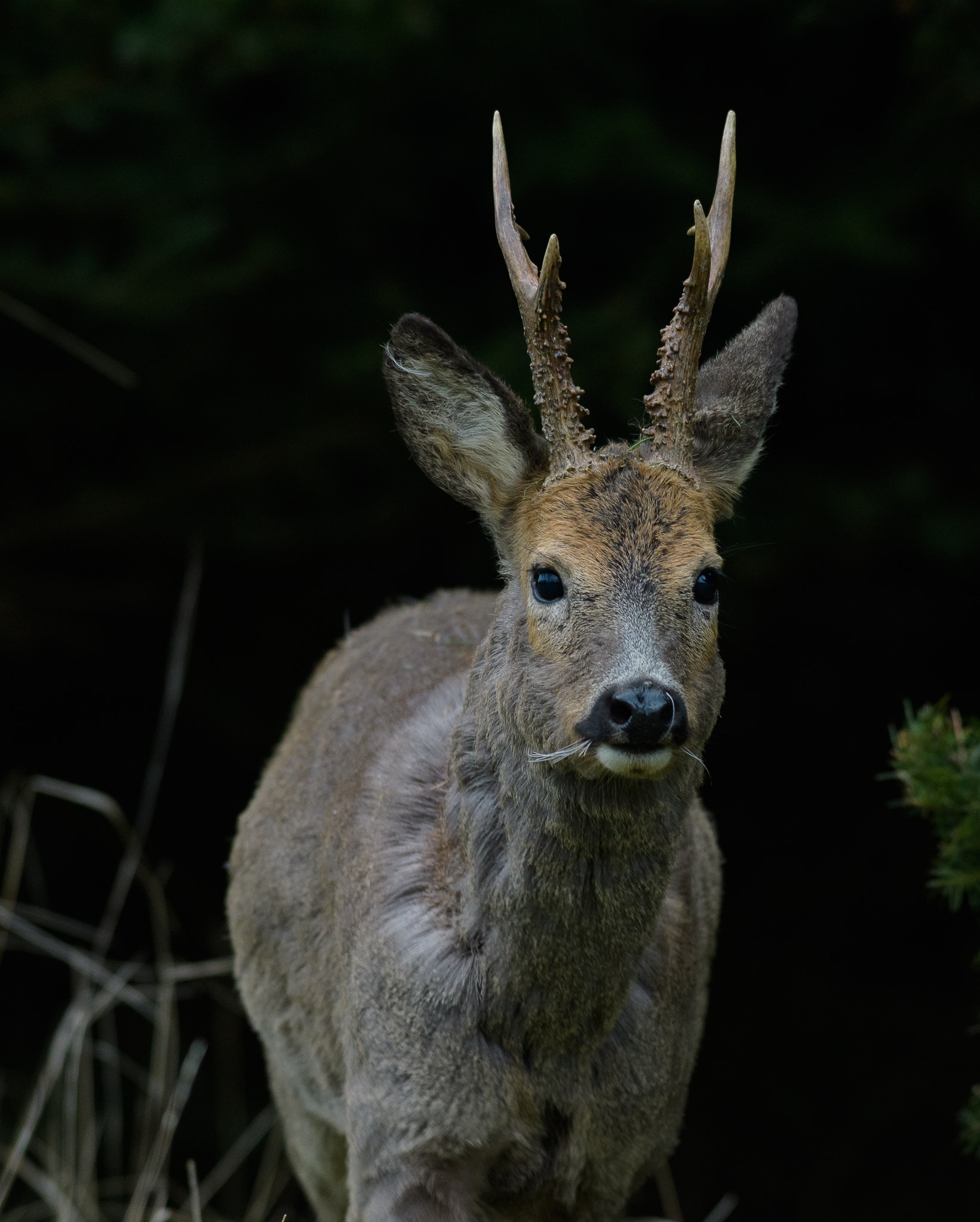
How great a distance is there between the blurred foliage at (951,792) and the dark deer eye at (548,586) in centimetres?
129

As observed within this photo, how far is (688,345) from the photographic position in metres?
3.48

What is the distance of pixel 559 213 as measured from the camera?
22.5 ft

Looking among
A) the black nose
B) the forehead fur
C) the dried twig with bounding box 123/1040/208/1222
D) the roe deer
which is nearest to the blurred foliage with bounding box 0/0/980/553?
the roe deer

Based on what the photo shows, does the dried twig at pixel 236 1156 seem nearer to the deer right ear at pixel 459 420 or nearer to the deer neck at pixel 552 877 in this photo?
the deer neck at pixel 552 877

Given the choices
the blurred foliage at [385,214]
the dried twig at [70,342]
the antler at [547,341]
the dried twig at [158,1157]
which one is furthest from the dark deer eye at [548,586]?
the blurred foliage at [385,214]

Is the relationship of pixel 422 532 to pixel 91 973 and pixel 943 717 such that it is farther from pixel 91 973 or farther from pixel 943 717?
pixel 943 717

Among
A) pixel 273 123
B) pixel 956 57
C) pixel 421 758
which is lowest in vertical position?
pixel 421 758

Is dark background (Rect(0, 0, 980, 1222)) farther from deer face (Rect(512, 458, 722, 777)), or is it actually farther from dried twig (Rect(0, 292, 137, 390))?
deer face (Rect(512, 458, 722, 777))

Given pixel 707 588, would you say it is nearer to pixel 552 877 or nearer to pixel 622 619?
pixel 622 619

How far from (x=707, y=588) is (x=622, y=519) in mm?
246

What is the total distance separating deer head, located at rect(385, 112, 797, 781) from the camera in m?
3.20

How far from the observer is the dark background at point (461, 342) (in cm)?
638

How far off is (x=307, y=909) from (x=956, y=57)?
11.3ft

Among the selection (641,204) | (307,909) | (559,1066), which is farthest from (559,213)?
(559,1066)
